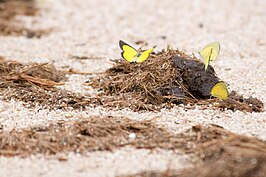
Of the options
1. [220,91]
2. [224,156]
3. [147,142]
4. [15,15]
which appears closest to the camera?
[224,156]

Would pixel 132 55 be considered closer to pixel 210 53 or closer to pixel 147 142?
pixel 210 53

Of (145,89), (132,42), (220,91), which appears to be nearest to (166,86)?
(145,89)

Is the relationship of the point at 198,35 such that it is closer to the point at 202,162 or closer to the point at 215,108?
the point at 215,108

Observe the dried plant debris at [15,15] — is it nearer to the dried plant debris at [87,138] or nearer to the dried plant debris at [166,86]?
the dried plant debris at [166,86]

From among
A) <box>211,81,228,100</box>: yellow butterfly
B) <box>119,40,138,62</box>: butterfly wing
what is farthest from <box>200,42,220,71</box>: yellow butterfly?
<box>119,40,138,62</box>: butterfly wing

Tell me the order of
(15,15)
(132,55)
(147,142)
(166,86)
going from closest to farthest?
(147,142) → (166,86) → (132,55) → (15,15)

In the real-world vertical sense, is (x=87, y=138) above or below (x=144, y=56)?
below

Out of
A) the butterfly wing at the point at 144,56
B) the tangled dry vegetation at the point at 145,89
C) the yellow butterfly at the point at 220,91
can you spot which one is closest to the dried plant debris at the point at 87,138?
the tangled dry vegetation at the point at 145,89
